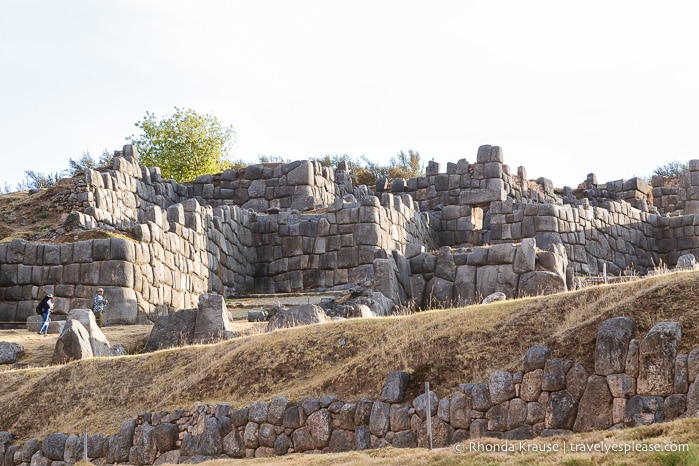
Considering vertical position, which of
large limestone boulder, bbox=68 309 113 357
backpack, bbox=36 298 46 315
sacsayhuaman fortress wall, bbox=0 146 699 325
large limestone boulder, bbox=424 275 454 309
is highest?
sacsayhuaman fortress wall, bbox=0 146 699 325

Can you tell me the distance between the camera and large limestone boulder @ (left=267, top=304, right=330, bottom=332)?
84.5ft

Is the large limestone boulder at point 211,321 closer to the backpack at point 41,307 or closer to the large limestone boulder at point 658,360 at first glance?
the backpack at point 41,307

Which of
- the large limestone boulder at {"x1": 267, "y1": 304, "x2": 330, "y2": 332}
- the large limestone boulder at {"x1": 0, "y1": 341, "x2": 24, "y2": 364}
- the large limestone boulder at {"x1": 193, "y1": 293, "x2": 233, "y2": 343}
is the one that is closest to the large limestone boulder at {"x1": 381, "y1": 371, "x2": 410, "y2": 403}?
the large limestone boulder at {"x1": 267, "y1": 304, "x2": 330, "y2": 332}

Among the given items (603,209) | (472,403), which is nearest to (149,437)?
(472,403)

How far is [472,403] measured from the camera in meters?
17.8

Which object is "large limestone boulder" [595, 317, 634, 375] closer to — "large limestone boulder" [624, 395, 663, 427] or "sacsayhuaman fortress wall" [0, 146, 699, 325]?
"large limestone boulder" [624, 395, 663, 427]

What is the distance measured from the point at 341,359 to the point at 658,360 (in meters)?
6.67

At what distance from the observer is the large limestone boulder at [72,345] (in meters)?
25.5

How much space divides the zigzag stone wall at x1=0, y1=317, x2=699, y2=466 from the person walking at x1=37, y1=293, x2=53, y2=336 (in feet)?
24.7

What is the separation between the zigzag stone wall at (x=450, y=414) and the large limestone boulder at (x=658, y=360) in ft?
0.04

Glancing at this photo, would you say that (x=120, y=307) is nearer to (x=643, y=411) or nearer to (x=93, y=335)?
(x=93, y=335)

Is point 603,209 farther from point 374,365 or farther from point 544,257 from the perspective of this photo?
point 374,365

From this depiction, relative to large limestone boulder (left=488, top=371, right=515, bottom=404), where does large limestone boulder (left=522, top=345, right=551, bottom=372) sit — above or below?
above

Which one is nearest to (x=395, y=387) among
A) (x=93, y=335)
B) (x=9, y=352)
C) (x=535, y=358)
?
(x=535, y=358)
